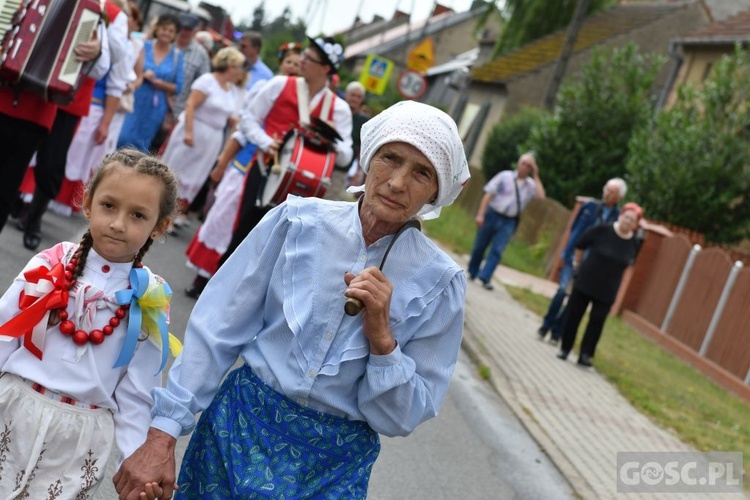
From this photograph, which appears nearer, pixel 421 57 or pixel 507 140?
pixel 421 57

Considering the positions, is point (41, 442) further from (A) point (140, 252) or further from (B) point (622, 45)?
A: (B) point (622, 45)

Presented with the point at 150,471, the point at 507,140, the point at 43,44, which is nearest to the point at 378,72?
the point at 507,140

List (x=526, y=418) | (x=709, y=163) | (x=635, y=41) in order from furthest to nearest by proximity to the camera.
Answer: (x=635, y=41)
(x=709, y=163)
(x=526, y=418)

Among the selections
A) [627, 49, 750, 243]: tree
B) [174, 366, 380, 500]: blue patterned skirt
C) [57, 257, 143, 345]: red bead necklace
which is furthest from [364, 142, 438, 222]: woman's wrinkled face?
[627, 49, 750, 243]: tree

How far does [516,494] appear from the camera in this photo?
7633mm

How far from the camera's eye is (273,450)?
3184 mm

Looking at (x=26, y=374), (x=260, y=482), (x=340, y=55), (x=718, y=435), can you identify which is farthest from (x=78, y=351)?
(x=718, y=435)

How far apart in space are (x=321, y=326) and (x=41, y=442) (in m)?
0.86

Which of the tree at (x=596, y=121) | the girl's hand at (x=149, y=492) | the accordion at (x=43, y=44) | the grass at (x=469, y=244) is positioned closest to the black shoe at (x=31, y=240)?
the accordion at (x=43, y=44)

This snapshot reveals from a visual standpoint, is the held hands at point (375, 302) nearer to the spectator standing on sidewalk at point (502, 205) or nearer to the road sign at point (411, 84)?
the spectator standing on sidewalk at point (502, 205)

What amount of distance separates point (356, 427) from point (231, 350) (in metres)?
0.39

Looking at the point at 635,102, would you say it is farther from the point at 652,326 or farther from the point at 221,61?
the point at 221,61

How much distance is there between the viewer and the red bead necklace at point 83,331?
351 centimetres

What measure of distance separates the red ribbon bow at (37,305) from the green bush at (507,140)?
113ft
